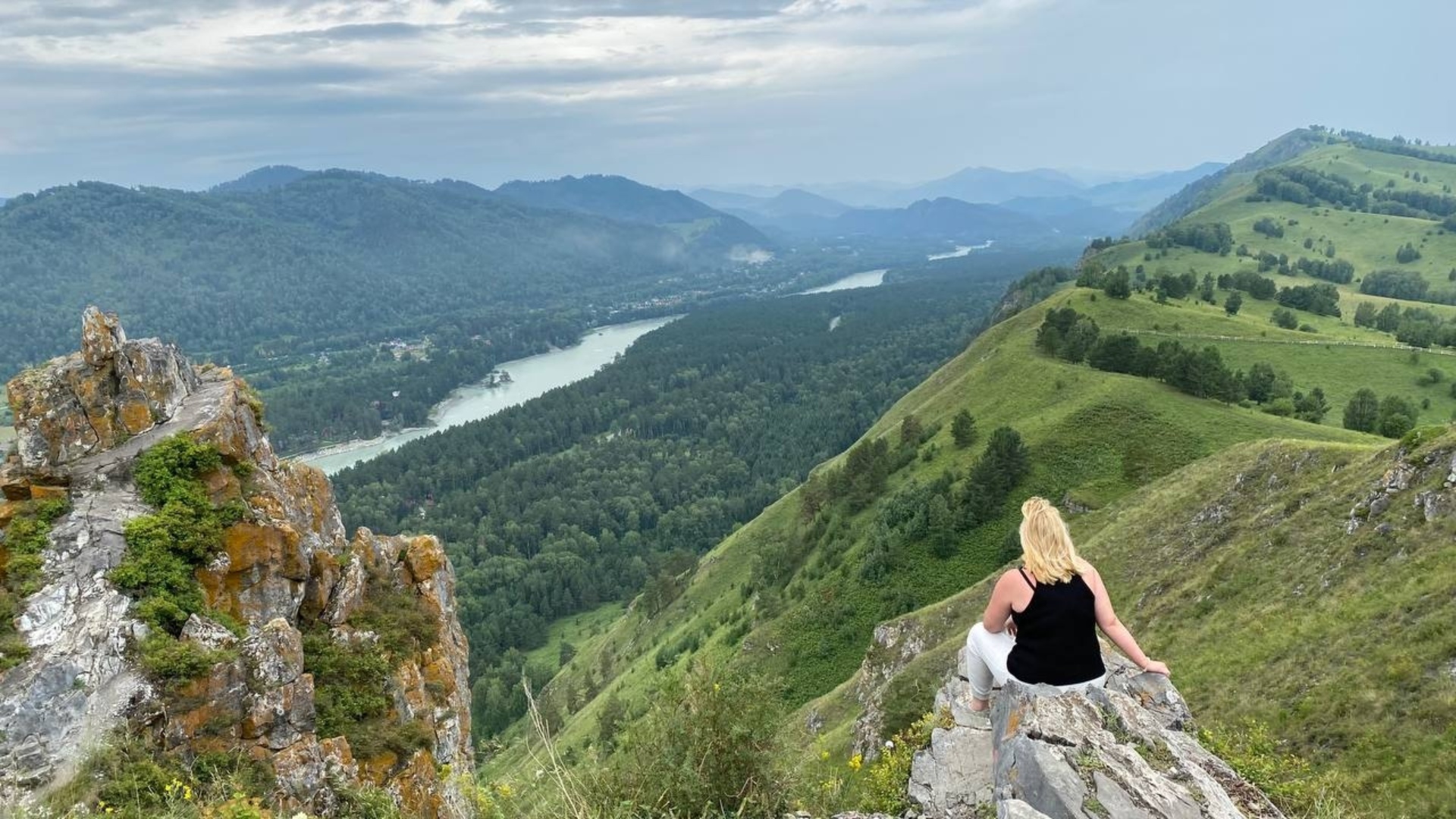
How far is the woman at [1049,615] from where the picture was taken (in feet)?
30.6

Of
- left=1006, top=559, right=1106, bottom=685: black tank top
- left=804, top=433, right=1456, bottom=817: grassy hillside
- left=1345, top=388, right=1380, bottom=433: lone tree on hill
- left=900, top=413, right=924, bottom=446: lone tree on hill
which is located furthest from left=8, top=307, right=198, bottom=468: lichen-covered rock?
left=1345, top=388, right=1380, bottom=433: lone tree on hill

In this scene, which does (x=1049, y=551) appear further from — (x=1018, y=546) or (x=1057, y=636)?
(x=1018, y=546)

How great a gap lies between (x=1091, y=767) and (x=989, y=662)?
81.1 inches

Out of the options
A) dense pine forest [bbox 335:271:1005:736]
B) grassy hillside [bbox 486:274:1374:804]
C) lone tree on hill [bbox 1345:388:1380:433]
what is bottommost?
dense pine forest [bbox 335:271:1005:736]

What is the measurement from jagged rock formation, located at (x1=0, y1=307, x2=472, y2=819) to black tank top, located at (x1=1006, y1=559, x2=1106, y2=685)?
8.24 meters

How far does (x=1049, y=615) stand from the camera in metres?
9.47

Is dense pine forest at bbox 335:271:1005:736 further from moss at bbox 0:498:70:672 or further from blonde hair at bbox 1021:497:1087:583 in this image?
blonde hair at bbox 1021:497:1087:583

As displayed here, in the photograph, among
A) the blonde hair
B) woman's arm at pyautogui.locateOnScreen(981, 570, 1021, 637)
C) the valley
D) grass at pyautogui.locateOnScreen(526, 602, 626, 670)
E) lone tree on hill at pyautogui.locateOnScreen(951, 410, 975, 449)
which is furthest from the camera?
grass at pyautogui.locateOnScreen(526, 602, 626, 670)

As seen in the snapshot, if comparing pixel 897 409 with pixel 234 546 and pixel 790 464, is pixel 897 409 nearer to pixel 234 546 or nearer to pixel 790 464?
pixel 790 464

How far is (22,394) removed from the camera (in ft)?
67.9

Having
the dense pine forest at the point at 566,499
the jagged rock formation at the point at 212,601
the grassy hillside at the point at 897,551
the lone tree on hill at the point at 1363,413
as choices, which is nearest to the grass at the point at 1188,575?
the grassy hillside at the point at 897,551

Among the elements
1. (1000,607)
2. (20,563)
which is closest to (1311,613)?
(1000,607)

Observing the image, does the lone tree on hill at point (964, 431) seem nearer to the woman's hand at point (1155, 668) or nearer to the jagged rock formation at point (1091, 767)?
the jagged rock formation at point (1091, 767)

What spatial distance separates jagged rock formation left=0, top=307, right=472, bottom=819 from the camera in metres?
15.4
